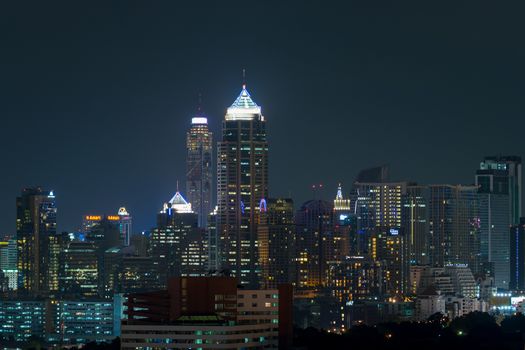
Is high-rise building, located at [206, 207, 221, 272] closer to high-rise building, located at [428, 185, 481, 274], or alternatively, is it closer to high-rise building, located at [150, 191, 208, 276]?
high-rise building, located at [150, 191, 208, 276]

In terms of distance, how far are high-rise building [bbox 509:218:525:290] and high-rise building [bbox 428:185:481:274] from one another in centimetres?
263

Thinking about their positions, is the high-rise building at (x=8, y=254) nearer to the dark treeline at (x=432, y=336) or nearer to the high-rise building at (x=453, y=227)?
the high-rise building at (x=453, y=227)

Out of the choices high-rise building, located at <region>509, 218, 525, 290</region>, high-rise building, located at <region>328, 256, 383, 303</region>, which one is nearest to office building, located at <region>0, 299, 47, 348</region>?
high-rise building, located at <region>328, 256, 383, 303</region>

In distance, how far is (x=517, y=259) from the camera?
137750mm

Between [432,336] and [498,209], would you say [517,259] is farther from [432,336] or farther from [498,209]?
[432,336]

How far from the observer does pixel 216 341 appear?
59.8m

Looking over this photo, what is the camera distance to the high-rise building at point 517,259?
137375mm

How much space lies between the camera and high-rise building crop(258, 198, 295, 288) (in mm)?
119438

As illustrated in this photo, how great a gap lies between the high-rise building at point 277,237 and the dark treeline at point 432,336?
20682 millimetres

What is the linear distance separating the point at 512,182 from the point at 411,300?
107 feet

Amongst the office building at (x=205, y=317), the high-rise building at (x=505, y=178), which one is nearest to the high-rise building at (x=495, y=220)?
the high-rise building at (x=505, y=178)

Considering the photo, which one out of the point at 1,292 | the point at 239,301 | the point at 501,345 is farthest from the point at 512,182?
the point at 239,301

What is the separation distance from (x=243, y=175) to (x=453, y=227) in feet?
66.1

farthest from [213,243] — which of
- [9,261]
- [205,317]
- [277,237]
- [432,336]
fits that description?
[205,317]
